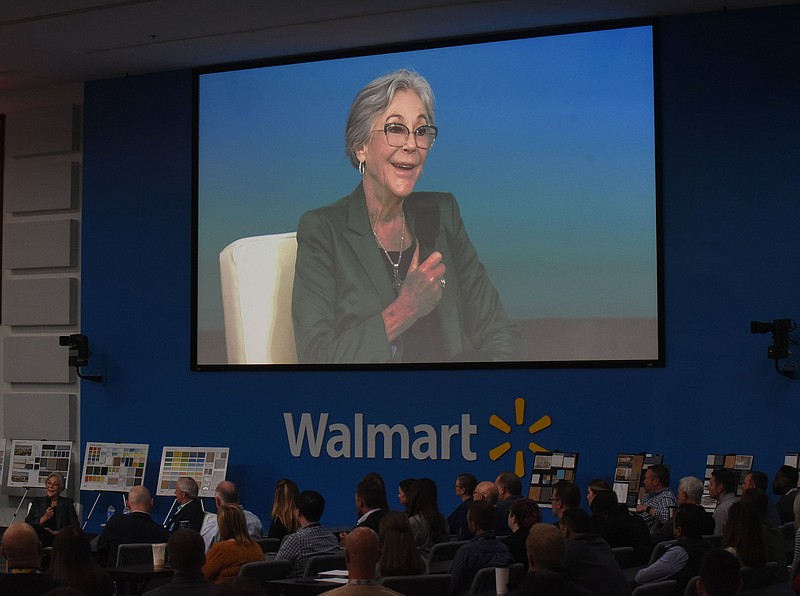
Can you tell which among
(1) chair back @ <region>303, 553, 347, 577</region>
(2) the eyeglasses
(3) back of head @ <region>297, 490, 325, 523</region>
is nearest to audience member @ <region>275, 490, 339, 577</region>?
(3) back of head @ <region>297, 490, 325, 523</region>

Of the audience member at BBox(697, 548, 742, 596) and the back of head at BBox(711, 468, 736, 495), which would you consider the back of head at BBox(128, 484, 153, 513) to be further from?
the audience member at BBox(697, 548, 742, 596)

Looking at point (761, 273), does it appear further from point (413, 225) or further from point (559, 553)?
point (559, 553)

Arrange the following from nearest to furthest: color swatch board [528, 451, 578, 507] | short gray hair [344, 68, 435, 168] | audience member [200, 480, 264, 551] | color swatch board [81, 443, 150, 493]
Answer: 1. audience member [200, 480, 264, 551]
2. color swatch board [528, 451, 578, 507]
3. short gray hair [344, 68, 435, 168]
4. color swatch board [81, 443, 150, 493]

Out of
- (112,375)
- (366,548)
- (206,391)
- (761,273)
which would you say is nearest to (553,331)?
(761,273)

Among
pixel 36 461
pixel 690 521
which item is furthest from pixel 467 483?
pixel 36 461

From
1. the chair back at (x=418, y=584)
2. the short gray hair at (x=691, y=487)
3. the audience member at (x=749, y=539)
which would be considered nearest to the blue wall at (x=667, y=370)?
the short gray hair at (x=691, y=487)

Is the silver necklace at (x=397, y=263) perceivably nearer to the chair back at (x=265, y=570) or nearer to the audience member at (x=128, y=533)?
the audience member at (x=128, y=533)

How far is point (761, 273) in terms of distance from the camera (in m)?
8.76

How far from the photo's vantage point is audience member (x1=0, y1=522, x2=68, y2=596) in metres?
4.13

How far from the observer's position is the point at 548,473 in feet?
28.8

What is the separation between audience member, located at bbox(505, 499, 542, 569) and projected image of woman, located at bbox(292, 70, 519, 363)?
11.7 feet

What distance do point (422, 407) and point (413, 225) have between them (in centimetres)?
161

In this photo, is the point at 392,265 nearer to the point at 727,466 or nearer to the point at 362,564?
the point at 727,466

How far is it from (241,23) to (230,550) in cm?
521
